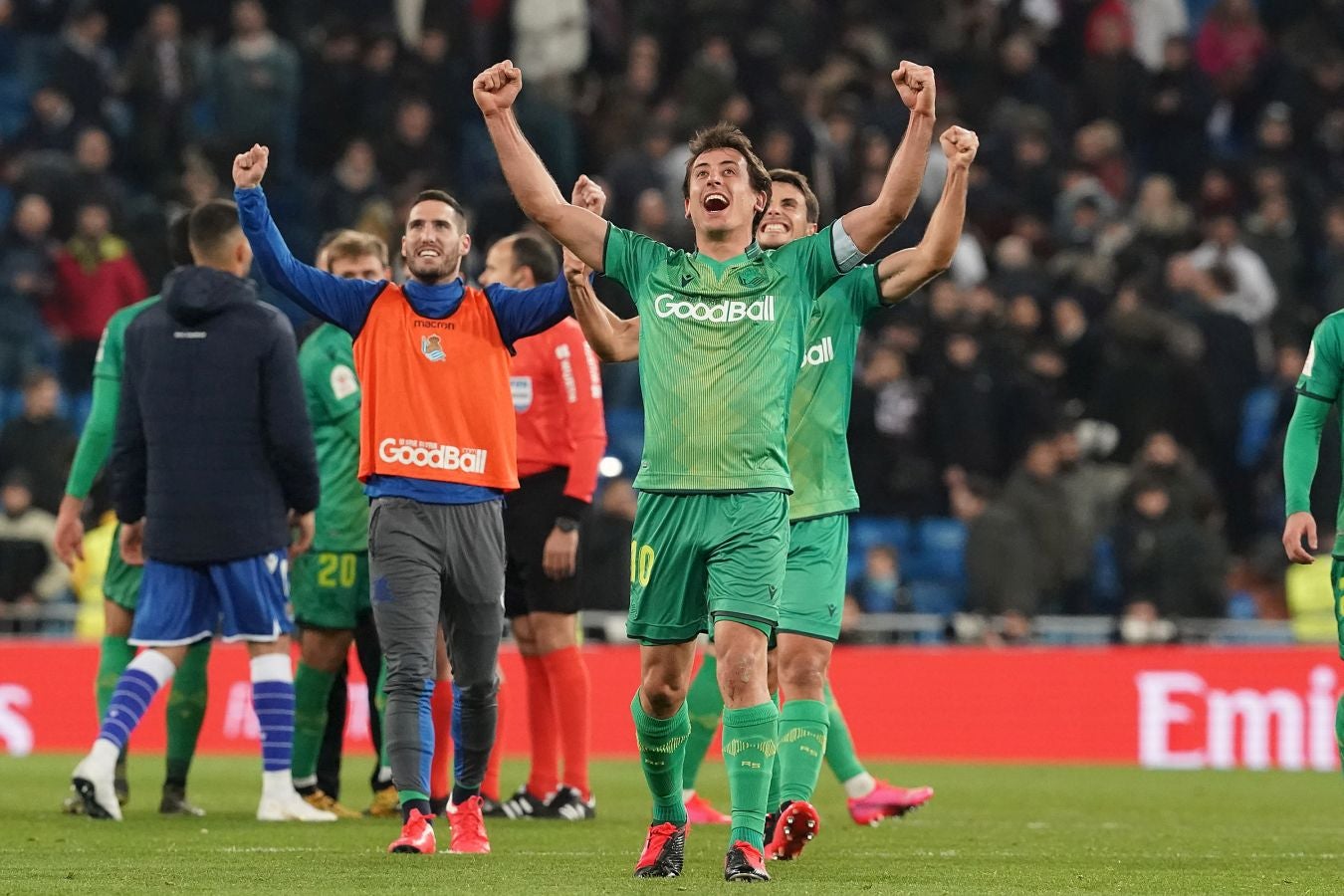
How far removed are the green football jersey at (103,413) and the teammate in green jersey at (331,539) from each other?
82 cm

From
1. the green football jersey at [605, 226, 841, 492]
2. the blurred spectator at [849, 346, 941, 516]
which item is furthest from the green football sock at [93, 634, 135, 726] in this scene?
the blurred spectator at [849, 346, 941, 516]

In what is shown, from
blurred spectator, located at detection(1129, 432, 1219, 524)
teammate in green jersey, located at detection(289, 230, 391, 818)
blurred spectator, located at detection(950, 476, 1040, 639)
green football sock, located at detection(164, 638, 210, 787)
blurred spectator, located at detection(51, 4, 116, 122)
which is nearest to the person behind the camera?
green football sock, located at detection(164, 638, 210, 787)

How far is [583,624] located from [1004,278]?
5.73 meters

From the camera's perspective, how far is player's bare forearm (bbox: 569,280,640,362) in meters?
8.02

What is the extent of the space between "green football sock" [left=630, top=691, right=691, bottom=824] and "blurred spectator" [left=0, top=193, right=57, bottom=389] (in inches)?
482

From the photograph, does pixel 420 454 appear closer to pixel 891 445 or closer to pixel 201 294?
pixel 201 294

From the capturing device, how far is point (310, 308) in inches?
332

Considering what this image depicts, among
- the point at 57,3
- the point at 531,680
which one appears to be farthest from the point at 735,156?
the point at 57,3

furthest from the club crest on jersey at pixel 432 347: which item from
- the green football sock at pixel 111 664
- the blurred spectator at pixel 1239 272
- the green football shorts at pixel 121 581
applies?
the blurred spectator at pixel 1239 272

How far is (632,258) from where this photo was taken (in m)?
7.61

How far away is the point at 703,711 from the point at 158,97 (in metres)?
12.0

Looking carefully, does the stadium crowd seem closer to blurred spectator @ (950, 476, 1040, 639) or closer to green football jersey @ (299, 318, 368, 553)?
blurred spectator @ (950, 476, 1040, 639)

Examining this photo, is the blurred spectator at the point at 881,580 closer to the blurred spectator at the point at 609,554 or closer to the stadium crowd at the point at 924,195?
the stadium crowd at the point at 924,195

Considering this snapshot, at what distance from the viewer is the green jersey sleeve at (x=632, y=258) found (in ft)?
24.9
